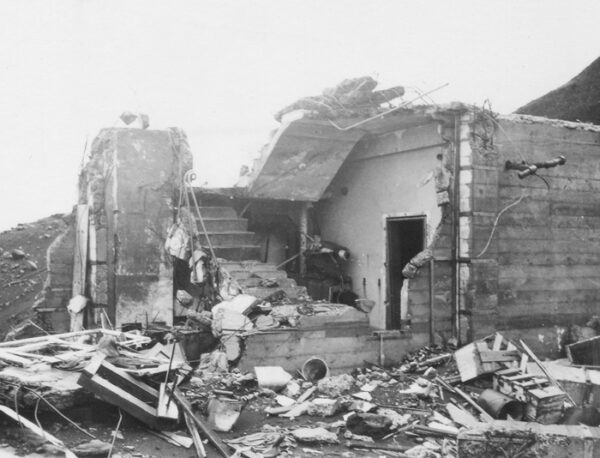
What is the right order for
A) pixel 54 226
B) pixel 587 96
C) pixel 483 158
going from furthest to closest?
pixel 587 96 → pixel 54 226 → pixel 483 158

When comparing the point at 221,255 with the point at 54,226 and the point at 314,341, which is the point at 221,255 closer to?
the point at 314,341

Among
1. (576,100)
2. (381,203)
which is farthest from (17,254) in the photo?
(576,100)

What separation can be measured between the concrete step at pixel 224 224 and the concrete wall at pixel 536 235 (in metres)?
4.41

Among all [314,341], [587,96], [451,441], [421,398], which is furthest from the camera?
[587,96]

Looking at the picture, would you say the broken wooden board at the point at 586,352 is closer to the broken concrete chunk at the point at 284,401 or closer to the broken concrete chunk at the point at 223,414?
the broken concrete chunk at the point at 284,401

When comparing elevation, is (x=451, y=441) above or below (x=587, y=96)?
below

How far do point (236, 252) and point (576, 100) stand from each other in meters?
16.9

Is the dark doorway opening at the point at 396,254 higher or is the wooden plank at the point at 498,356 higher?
the dark doorway opening at the point at 396,254

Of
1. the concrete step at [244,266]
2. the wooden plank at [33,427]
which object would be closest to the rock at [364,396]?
the concrete step at [244,266]

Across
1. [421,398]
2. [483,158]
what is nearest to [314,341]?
[421,398]

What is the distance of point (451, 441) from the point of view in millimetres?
6609

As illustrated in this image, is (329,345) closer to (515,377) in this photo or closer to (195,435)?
(515,377)

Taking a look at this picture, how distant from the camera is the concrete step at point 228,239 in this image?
34.7 ft

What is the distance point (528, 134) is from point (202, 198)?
6431 mm
